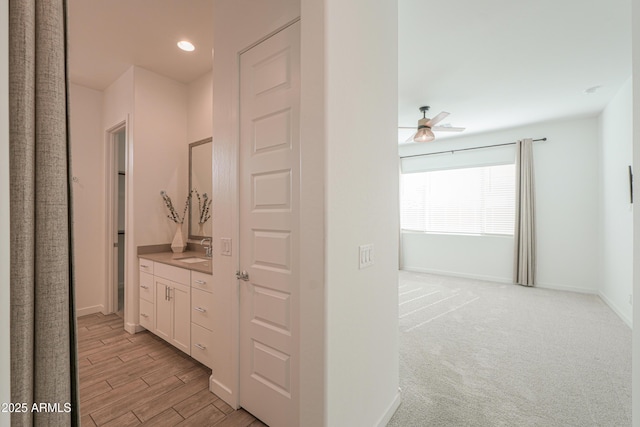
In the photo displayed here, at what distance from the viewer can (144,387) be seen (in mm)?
2109

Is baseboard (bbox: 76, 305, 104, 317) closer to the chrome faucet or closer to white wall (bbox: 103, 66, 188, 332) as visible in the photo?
white wall (bbox: 103, 66, 188, 332)

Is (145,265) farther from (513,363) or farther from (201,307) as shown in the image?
(513,363)

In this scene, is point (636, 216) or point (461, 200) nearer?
point (636, 216)

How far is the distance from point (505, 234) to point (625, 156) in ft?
7.26

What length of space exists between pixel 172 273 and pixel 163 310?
431mm

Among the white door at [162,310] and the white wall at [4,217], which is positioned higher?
Answer: the white wall at [4,217]

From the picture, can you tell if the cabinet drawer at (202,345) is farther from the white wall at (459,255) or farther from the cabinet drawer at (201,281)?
the white wall at (459,255)

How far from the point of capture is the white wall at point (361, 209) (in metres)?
1.26

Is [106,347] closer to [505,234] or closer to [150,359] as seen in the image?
[150,359]

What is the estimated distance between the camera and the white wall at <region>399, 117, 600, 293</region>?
4480 mm

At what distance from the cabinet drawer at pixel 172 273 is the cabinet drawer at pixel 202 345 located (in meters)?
0.39

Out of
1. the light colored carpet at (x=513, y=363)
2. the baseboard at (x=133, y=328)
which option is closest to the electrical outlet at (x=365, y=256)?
the light colored carpet at (x=513, y=363)

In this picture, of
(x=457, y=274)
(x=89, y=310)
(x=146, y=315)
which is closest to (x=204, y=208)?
(x=146, y=315)

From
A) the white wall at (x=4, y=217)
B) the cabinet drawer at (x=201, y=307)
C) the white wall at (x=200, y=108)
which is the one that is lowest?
the cabinet drawer at (x=201, y=307)
